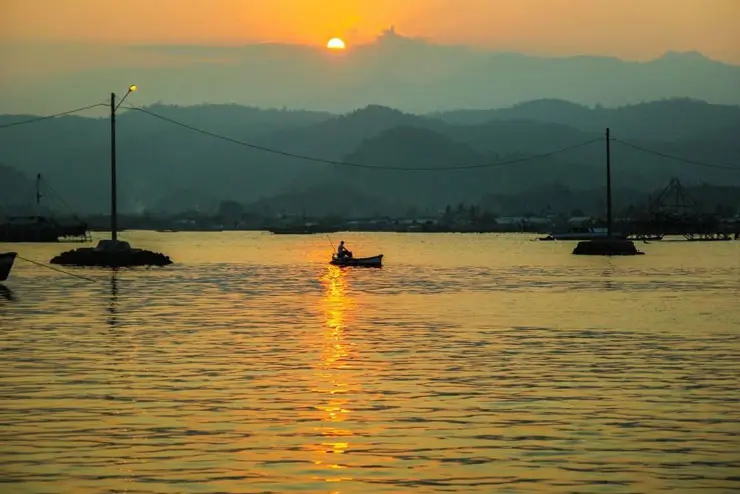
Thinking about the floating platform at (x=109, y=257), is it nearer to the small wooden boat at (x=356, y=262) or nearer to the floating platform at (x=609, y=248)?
the small wooden boat at (x=356, y=262)

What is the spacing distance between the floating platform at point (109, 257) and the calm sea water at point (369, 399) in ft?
171

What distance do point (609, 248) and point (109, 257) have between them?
78.9m

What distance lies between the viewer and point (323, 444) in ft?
77.2

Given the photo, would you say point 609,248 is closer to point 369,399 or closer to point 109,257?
point 109,257

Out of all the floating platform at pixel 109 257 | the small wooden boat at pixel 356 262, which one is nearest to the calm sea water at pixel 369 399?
the floating platform at pixel 109 257

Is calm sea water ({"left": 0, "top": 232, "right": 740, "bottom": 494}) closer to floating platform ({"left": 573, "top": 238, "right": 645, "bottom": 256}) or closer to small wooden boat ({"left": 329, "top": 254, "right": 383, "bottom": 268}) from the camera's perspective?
small wooden boat ({"left": 329, "top": 254, "right": 383, "bottom": 268})

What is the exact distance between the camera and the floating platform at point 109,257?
391 feet

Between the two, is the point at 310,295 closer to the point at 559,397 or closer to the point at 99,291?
the point at 99,291

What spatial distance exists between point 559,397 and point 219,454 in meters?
10.6

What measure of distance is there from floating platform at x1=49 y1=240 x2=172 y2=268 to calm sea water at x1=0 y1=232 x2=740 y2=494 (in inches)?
2048

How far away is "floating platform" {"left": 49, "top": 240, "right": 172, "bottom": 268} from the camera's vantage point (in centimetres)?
11931

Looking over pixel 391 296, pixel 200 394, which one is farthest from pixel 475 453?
pixel 391 296

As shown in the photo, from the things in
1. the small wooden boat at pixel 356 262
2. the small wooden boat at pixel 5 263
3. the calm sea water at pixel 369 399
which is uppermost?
the small wooden boat at pixel 5 263

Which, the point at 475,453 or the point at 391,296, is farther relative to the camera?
the point at 391,296
